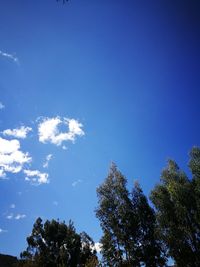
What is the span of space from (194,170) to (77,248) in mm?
22257

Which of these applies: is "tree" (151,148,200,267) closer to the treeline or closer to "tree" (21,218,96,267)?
the treeline

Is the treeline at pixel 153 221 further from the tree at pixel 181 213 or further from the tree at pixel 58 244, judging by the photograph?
the tree at pixel 58 244

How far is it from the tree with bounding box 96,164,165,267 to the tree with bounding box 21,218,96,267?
11.5 meters

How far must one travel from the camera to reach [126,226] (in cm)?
2948

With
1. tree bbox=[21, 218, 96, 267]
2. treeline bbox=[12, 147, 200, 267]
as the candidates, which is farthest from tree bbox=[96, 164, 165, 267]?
tree bbox=[21, 218, 96, 267]

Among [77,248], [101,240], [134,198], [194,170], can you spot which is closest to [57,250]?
[77,248]

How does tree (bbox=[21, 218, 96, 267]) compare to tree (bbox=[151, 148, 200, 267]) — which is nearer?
tree (bbox=[151, 148, 200, 267])

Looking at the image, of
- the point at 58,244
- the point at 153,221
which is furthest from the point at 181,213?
the point at 58,244

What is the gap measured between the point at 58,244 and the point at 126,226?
Result: 15626 mm

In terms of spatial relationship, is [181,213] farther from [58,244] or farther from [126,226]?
[58,244]

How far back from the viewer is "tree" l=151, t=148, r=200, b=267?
2809cm

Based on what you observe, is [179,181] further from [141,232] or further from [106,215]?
[106,215]

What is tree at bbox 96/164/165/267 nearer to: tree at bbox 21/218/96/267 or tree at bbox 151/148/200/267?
tree at bbox 151/148/200/267

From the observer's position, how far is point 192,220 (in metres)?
28.9
